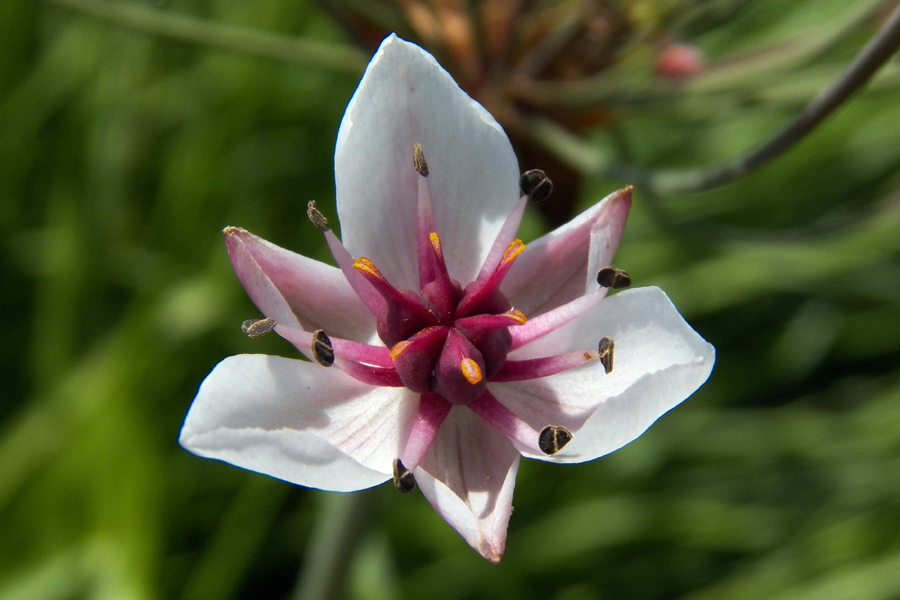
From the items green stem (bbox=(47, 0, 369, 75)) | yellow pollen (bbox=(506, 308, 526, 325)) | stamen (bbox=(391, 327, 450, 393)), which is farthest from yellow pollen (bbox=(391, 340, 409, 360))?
green stem (bbox=(47, 0, 369, 75))

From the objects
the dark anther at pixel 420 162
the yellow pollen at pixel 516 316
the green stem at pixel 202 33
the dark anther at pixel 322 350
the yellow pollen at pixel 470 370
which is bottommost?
the yellow pollen at pixel 470 370

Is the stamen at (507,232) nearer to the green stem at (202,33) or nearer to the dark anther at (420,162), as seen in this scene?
the dark anther at (420,162)

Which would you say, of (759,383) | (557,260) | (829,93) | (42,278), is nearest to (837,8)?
(759,383)

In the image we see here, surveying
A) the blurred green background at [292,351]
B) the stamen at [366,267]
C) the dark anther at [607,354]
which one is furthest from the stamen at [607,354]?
the blurred green background at [292,351]

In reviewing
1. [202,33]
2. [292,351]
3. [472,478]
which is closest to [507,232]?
[472,478]

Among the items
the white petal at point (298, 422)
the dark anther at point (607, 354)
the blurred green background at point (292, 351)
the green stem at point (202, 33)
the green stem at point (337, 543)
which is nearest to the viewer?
the white petal at point (298, 422)

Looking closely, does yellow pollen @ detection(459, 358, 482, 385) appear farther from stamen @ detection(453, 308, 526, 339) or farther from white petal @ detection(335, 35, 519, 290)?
white petal @ detection(335, 35, 519, 290)
